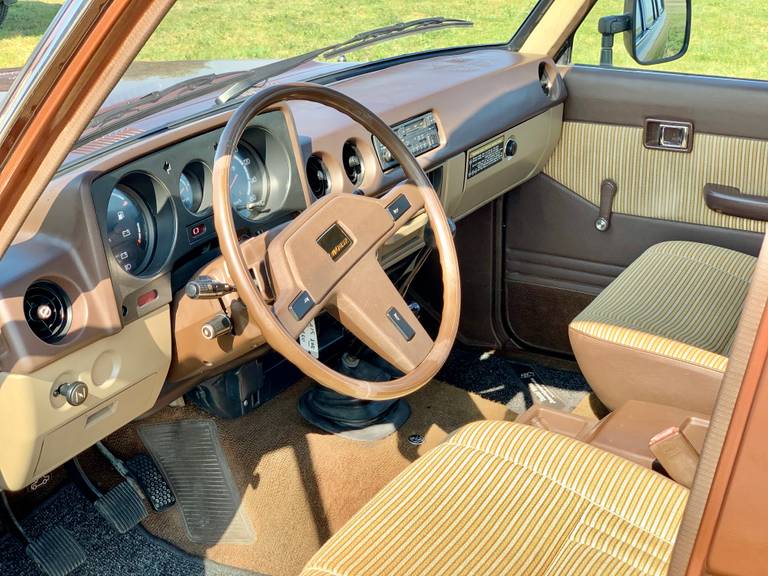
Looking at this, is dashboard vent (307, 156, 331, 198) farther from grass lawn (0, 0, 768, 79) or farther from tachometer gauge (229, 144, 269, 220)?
grass lawn (0, 0, 768, 79)

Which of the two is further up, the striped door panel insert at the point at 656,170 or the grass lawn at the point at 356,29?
the grass lawn at the point at 356,29

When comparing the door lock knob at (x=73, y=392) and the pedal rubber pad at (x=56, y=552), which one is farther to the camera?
the pedal rubber pad at (x=56, y=552)

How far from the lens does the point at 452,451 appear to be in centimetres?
170

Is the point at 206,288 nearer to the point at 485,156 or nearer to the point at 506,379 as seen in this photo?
the point at 485,156

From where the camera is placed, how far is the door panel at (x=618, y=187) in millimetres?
2668

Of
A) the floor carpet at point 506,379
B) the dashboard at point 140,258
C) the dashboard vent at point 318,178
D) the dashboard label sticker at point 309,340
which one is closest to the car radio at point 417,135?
the dashboard at point 140,258

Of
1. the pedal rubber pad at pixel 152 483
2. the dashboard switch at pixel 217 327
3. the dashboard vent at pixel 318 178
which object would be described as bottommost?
the pedal rubber pad at pixel 152 483

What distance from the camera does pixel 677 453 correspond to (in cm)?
168

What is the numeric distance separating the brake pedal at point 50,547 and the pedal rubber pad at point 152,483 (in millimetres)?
210

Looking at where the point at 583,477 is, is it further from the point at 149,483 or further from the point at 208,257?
the point at 149,483

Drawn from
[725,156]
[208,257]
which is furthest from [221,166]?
[725,156]

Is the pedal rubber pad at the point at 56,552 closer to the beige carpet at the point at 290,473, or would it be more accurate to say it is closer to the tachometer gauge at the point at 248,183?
the beige carpet at the point at 290,473

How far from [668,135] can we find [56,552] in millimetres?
1997

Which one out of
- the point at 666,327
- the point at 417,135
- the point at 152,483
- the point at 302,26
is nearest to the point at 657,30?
the point at 417,135
